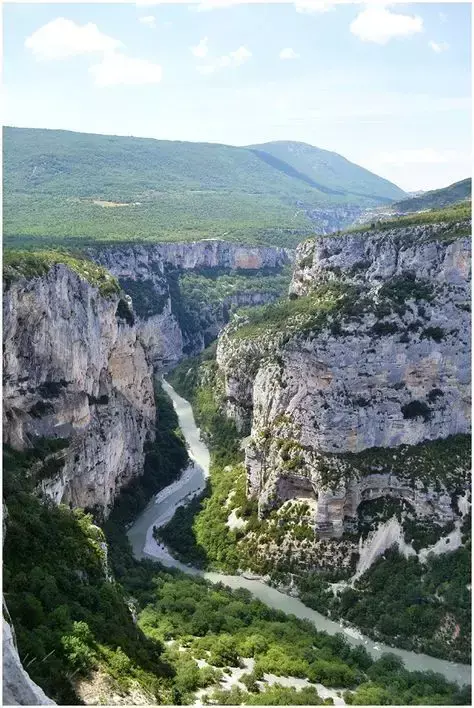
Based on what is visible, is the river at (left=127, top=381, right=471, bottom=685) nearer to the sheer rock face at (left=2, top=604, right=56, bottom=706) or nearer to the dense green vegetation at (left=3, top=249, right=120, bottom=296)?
the dense green vegetation at (left=3, top=249, right=120, bottom=296)

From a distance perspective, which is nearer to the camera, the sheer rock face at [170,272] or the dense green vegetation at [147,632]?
the dense green vegetation at [147,632]

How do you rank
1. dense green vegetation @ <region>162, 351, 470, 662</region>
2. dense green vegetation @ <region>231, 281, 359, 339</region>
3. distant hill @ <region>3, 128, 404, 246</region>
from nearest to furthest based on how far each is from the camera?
dense green vegetation @ <region>162, 351, 470, 662</region> → dense green vegetation @ <region>231, 281, 359, 339</region> → distant hill @ <region>3, 128, 404, 246</region>

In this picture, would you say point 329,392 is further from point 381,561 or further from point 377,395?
point 381,561

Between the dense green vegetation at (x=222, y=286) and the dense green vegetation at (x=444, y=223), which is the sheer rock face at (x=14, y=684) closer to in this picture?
the dense green vegetation at (x=444, y=223)

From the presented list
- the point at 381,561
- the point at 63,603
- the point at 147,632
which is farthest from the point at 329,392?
the point at 63,603

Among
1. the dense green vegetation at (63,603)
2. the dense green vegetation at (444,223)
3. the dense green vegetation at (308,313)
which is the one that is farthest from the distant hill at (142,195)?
the dense green vegetation at (63,603)

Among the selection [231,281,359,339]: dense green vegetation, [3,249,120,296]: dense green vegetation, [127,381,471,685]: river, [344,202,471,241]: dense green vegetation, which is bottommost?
[127,381,471,685]: river

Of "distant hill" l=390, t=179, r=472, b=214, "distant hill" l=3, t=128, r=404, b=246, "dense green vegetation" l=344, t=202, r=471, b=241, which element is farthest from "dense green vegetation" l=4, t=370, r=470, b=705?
"distant hill" l=390, t=179, r=472, b=214
